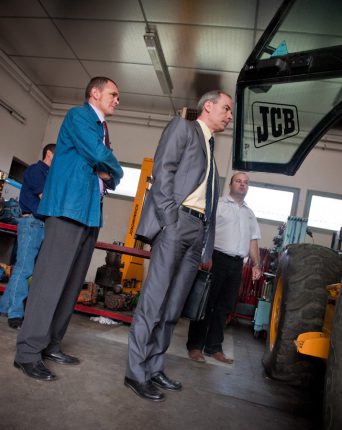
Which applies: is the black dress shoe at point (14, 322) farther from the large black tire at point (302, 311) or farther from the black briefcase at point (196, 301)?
the large black tire at point (302, 311)

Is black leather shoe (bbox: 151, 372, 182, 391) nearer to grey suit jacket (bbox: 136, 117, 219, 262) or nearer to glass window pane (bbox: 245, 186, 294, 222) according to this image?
grey suit jacket (bbox: 136, 117, 219, 262)

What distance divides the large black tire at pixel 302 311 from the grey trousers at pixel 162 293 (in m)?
0.58

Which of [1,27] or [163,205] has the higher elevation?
[1,27]

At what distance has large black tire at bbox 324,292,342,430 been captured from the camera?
1104 mm

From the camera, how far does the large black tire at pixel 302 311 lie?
6.29ft

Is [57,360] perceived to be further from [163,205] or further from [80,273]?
[163,205]

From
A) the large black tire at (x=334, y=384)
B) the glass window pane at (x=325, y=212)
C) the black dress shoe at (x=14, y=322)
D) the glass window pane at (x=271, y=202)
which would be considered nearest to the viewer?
the large black tire at (x=334, y=384)

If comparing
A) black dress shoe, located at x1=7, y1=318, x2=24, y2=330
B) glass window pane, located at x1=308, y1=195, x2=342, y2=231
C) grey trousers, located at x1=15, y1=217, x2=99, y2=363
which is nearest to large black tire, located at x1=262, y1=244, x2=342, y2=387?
grey trousers, located at x1=15, y1=217, x2=99, y2=363

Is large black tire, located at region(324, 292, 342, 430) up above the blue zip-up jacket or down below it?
below

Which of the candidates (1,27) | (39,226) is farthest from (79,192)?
(1,27)

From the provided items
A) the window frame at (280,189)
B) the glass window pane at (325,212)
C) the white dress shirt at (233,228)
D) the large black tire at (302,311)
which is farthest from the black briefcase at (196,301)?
the glass window pane at (325,212)

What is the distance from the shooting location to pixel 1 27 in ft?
21.2

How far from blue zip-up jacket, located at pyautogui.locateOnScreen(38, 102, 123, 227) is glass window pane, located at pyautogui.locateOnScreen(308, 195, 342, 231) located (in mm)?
6790

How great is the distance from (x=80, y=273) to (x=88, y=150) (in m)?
0.76
